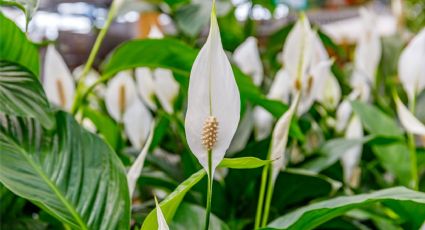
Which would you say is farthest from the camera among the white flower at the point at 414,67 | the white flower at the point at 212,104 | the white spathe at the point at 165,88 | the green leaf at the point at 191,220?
the white spathe at the point at 165,88

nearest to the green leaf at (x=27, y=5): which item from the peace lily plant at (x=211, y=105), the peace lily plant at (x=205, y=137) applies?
the peace lily plant at (x=205, y=137)

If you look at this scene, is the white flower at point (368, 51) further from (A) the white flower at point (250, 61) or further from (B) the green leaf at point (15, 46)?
(B) the green leaf at point (15, 46)

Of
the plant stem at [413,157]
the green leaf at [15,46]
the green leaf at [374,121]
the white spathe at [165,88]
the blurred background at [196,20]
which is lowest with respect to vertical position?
the plant stem at [413,157]

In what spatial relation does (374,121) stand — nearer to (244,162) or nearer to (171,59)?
(171,59)

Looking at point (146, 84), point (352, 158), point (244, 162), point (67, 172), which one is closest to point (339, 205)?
point (244, 162)

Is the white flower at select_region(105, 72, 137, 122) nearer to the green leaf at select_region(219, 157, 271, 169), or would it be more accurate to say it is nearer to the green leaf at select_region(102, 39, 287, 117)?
the green leaf at select_region(102, 39, 287, 117)

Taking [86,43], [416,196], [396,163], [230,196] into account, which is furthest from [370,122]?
[86,43]

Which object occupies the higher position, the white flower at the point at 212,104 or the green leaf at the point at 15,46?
the green leaf at the point at 15,46
